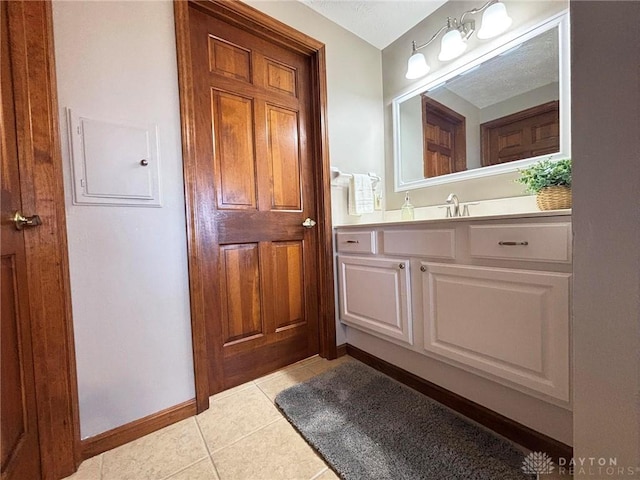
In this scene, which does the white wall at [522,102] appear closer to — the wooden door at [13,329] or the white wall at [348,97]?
the white wall at [348,97]

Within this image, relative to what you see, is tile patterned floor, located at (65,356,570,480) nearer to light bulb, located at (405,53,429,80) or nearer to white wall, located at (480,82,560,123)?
white wall, located at (480,82,560,123)

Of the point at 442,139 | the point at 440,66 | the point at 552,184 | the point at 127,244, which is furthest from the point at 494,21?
the point at 127,244

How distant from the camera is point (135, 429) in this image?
3.72ft

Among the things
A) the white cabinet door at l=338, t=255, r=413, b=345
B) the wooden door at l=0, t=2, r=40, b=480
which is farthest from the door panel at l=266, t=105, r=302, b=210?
the wooden door at l=0, t=2, r=40, b=480

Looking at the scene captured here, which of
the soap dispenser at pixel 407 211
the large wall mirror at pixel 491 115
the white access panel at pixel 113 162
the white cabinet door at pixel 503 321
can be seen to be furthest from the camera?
the soap dispenser at pixel 407 211

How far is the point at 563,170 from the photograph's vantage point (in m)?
1.04

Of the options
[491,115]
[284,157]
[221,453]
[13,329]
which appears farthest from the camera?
[284,157]

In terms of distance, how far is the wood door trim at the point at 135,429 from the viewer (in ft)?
3.45

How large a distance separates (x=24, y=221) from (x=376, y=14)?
2145 mm

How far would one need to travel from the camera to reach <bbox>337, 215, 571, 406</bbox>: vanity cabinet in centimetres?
88

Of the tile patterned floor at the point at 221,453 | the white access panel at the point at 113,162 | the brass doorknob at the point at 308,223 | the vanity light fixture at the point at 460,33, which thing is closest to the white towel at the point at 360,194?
the brass doorknob at the point at 308,223

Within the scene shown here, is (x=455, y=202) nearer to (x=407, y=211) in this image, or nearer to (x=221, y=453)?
(x=407, y=211)

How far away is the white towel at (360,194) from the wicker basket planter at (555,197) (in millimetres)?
986

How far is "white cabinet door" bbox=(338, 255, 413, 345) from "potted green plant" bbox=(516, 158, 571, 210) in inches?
24.1
